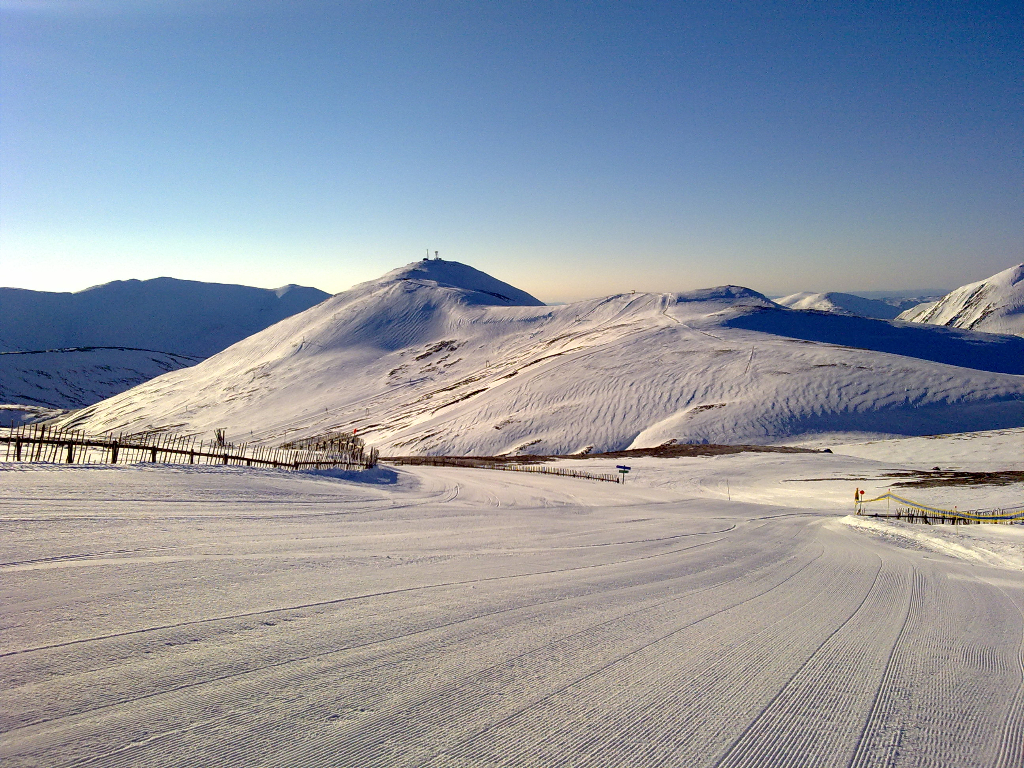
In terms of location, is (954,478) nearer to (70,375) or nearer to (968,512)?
(968,512)

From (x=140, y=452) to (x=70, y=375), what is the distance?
184 m

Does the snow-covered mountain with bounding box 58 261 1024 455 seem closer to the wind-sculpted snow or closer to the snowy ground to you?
the wind-sculpted snow

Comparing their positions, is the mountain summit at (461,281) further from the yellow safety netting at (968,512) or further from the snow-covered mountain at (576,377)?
the yellow safety netting at (968,512)

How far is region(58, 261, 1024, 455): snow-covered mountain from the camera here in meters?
48.4

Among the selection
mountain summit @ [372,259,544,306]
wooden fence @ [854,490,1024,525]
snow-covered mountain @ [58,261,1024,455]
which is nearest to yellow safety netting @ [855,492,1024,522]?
wooden fence @ [854,490,1024,525]

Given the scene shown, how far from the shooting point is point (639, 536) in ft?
39.1

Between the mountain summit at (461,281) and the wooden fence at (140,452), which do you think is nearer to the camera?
the wooden fence at (140,452)

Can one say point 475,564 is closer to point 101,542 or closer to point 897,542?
point 101,542

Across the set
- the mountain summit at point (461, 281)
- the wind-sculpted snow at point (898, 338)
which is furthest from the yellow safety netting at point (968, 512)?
the mountain summit at point (461, 281)

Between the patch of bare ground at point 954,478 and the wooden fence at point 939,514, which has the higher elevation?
the patch of bare ground at point 954,478

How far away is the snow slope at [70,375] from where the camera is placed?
492ft

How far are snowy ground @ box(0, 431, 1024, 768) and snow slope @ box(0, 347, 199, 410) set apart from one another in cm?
17400

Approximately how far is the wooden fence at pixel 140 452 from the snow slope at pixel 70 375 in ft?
514

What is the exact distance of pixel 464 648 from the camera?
4.71 m
